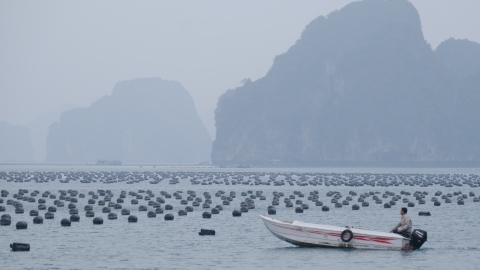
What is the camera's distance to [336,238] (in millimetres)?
46375

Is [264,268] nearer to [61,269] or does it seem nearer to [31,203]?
[61,269]

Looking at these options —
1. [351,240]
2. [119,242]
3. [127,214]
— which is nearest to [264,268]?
[351,240]

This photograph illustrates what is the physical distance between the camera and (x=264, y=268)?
39.9 m

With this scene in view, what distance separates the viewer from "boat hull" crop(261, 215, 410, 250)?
4594cm

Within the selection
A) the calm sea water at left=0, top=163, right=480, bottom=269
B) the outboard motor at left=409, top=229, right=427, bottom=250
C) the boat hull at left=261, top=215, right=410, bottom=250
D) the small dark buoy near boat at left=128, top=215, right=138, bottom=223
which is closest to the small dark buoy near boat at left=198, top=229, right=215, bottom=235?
the calm sea water at left=0, top=163, right=480, bottom=269

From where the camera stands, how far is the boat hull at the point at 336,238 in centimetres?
4594

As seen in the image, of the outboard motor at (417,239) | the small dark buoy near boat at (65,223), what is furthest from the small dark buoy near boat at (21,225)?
the outboard motor at (417,239)

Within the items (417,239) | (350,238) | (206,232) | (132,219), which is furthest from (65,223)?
(417,239)

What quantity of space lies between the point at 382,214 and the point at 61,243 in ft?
111

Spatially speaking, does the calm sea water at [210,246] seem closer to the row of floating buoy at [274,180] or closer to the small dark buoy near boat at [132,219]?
the small dark buoy near boat at [132,219]

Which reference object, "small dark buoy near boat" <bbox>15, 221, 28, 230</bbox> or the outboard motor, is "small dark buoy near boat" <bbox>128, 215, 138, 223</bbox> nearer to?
"small dark buoy near boat" <bbox>15, 221, 28, 230</bbox>

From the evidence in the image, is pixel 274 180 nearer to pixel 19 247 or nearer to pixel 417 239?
pixel 417 239

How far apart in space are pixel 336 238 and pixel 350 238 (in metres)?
0.85

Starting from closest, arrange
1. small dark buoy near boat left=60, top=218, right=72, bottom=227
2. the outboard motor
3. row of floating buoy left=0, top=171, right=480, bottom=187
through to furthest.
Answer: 1. the outboard motor
2. small dark buoy near boat left=60, top=218, right=72, bottom=227
3. row of floating buoy left=0, top=171, right=480, bottom=187
